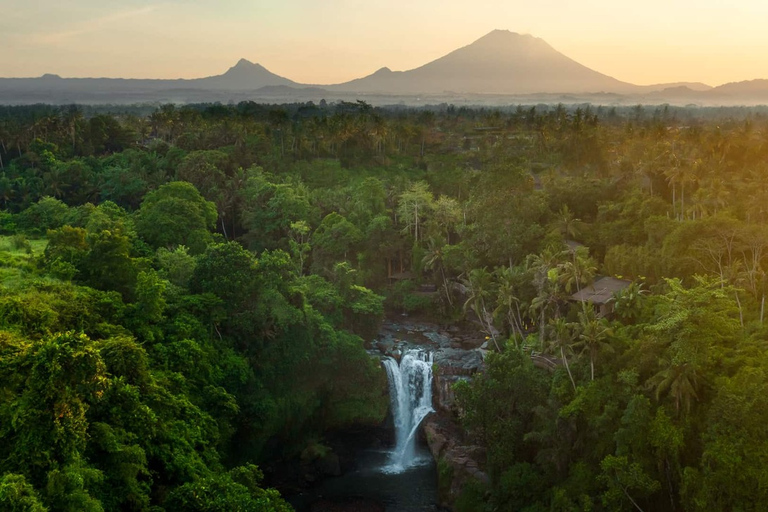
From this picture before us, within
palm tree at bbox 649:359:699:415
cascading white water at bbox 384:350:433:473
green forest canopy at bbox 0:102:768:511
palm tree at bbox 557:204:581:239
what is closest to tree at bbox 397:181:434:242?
green forest canopy at bbox 0:102:768:511

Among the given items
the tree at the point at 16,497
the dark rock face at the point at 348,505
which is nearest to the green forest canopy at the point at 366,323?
the tree at the point at 16,497

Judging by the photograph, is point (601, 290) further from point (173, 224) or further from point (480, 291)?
point (173, 224)

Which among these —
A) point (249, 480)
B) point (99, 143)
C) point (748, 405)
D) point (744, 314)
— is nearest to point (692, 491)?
point (748, 405)

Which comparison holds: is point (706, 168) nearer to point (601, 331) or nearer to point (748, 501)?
point (601, 331)

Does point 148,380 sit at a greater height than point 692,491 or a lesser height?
greater

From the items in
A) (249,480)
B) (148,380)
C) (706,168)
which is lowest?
(249,480)

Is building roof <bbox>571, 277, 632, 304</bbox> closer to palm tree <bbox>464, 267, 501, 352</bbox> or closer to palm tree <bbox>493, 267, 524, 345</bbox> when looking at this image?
palm tree <bbox>493, 267, 524, 345</bbox>
